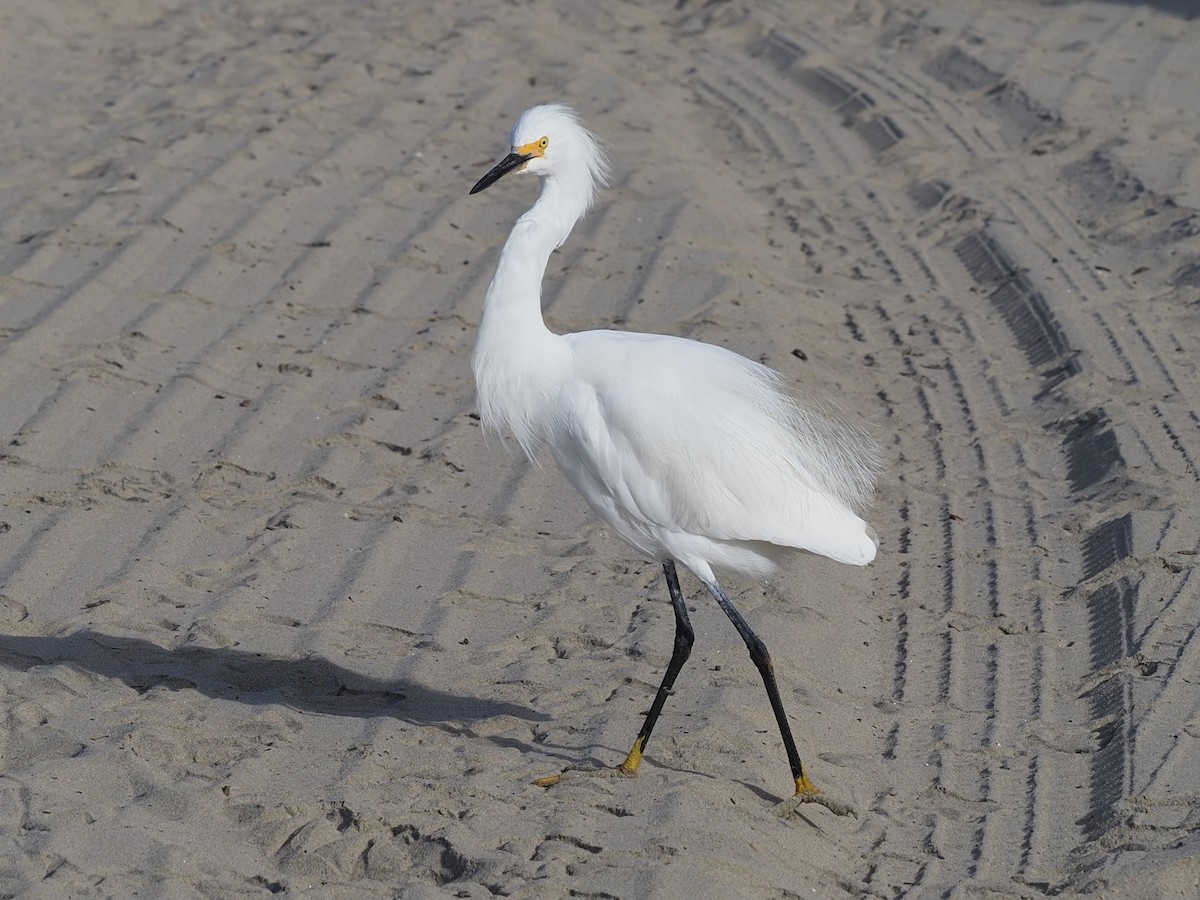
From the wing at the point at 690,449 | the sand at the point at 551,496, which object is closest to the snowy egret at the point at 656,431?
the wing at the point at 690,449

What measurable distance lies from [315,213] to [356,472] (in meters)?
2.47

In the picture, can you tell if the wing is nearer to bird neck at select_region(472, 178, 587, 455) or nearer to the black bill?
bird neck at select_region(472, 178, 587, 455)

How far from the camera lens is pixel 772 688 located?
370cm

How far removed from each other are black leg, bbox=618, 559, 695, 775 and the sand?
0.17 feet

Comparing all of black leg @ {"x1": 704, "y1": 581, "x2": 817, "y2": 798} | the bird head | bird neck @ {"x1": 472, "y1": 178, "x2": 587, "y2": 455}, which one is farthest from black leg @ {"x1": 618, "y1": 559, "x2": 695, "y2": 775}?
the bird head

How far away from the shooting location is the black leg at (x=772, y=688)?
→ 363 centimetres

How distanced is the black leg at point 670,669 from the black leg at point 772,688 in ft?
0.43

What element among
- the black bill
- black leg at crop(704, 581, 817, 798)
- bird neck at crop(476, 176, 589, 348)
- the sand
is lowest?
the sand

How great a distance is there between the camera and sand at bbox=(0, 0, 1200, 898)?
3432 mm

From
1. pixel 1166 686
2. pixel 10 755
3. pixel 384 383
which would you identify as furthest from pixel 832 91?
pixel 10 755

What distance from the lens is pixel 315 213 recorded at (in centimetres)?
736

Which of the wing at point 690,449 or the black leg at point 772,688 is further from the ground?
the wing at point 690,449

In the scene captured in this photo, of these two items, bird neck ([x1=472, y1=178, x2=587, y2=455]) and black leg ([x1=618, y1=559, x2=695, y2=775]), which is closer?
black leg ([x1=618, y1=559, x2=695, y2=775])

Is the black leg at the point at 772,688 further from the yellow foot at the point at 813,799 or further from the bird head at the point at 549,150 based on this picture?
the bird head at the point at 549,150
